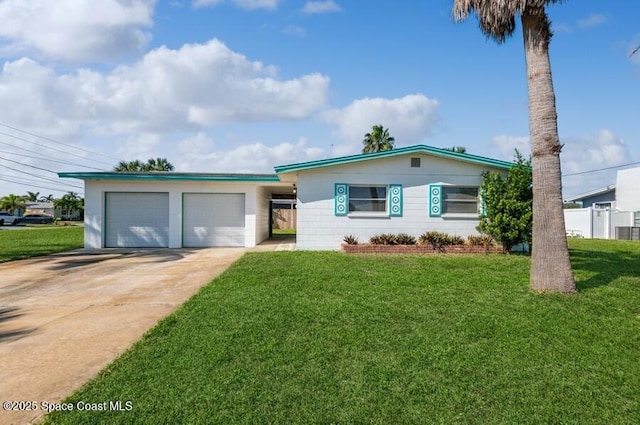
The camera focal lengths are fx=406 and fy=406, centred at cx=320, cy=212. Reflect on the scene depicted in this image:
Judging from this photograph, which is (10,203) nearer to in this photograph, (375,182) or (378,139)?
(378,139)

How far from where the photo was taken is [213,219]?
16.0 m

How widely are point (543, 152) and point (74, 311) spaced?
8.19m

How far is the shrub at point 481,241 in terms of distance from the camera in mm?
13586

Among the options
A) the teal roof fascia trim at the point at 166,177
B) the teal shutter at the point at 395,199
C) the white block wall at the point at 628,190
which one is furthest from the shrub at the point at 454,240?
the white block wall at the point at 628,190

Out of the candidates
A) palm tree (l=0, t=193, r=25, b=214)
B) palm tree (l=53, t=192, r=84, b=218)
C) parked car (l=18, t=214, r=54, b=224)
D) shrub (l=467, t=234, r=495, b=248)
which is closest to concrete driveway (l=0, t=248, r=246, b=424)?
shrub (l=467, t=234, r=495, b=248)

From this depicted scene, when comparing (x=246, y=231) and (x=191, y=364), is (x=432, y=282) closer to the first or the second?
(x=191, y=364)

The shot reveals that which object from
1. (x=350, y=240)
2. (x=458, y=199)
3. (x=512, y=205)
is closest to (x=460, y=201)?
(x=458, y=199)

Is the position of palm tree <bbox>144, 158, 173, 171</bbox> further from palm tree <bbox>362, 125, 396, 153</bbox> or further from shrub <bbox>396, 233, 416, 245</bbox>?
shrub <bbox>396, 233, 416, 245</bbox>

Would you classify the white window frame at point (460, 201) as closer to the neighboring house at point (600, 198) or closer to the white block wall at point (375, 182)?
the white block wall at point (375, 182)

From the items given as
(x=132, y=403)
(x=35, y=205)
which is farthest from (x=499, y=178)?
(x=35, y=205)

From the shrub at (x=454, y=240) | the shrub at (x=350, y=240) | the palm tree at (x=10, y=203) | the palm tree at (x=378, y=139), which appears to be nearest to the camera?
the shrub at (x=454, y=240)

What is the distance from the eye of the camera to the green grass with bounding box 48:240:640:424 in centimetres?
316

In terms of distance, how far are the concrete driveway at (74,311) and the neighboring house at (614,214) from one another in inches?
866

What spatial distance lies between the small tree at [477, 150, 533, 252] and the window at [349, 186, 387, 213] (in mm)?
3364
